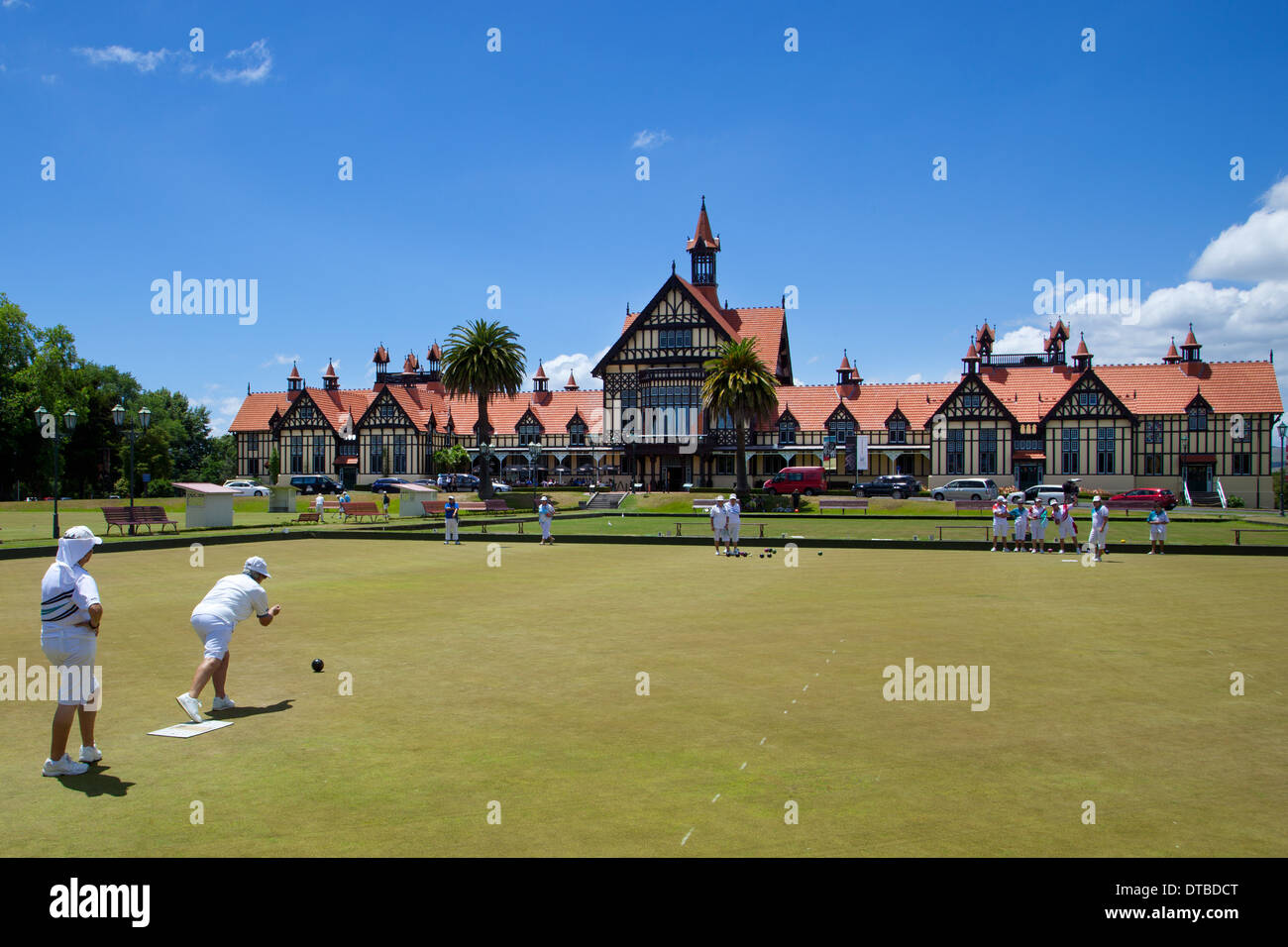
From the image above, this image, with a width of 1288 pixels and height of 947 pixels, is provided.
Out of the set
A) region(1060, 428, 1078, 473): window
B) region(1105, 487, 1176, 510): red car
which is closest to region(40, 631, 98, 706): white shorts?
region(1105, 487, 1176, 510): red car

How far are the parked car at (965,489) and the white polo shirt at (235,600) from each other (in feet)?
163

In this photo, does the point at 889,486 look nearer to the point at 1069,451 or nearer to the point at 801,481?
the point at 801,481

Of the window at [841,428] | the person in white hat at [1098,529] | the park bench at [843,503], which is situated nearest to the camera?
the person in white hat at [1098,529]

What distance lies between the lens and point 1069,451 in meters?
63.9

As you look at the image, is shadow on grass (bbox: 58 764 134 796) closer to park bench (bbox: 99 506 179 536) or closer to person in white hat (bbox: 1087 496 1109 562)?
person in white hat (bbox: 1087 496 1109 562)

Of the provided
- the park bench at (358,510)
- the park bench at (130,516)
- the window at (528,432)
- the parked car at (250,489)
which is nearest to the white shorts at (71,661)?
the park bench at (130,516)

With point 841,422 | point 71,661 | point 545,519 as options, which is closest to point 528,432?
Answer: point 841,422

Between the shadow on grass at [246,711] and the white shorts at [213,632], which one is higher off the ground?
the white shorts at [213,632]

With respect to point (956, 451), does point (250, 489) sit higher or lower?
lower

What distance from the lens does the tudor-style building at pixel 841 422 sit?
2440 inches

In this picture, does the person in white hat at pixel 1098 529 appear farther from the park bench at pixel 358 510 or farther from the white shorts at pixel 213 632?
the park bench at pixel 358 510

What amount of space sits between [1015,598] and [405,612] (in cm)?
1089

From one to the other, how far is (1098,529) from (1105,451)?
1760 inches

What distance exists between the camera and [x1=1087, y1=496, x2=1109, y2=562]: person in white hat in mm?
23375
